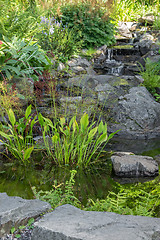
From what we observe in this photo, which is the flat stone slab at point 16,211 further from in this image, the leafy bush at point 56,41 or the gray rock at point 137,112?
the leafy bush at point 56,41

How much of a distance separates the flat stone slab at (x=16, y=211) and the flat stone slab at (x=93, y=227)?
0.49ft

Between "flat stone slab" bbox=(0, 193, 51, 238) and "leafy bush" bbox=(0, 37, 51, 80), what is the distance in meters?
3.07

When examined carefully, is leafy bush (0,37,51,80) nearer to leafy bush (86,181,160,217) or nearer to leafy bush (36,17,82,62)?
leafy bush (36,17,82,62)

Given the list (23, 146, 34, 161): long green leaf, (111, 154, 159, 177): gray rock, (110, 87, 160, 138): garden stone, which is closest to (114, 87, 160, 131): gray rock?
(110, 87, 160, 138): garden stone

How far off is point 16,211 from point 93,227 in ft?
1.77

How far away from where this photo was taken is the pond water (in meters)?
2.90

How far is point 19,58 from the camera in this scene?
4.90m

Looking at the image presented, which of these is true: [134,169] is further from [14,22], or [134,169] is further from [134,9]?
[134,9]

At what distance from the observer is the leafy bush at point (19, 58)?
473 cm

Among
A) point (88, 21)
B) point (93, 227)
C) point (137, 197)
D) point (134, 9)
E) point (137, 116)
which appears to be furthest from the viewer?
point (134, 9)

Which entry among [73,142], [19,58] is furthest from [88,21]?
[73,142]

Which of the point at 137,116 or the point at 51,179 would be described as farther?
the point at 137,116

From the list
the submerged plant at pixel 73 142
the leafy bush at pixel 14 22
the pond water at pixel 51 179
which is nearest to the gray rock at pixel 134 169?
the pond water at pixel 51 179

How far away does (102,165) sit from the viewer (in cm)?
362
